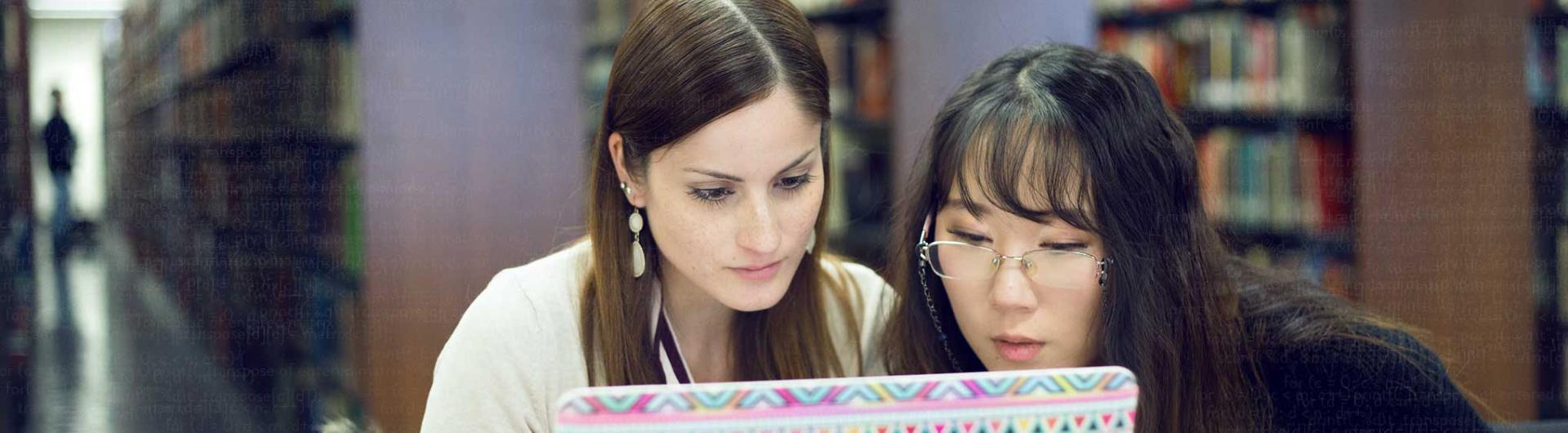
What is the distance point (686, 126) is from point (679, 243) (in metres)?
0.13

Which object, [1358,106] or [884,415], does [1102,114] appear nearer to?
[884,415]

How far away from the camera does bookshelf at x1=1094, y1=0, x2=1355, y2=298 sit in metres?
2.58

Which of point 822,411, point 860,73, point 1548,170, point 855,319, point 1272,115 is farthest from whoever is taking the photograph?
point 860,73

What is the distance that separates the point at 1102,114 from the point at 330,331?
68.9 inches

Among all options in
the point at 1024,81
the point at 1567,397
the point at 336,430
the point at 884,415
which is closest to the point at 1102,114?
the point at 1024,81

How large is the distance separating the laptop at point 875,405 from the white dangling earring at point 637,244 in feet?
1.99

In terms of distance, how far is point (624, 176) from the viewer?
1143 mm

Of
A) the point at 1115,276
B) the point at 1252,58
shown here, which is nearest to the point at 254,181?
the point at 1115,276

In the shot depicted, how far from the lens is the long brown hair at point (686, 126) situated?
1028 millimetres

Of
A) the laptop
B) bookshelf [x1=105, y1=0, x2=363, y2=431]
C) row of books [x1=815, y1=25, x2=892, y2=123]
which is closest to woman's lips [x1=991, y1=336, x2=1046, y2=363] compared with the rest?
the laptop

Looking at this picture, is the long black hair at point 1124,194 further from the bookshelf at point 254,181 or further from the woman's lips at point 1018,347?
the bookshelf at point 254,181

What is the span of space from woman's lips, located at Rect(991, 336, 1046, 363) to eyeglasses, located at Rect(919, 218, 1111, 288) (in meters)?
0.07

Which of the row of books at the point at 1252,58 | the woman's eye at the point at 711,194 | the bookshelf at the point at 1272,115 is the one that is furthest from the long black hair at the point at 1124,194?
the row of books at the point at 1252,58

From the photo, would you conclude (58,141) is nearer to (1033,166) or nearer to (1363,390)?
(1033,166)
